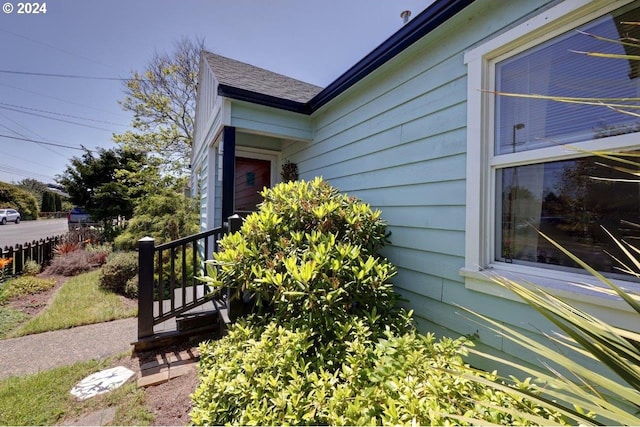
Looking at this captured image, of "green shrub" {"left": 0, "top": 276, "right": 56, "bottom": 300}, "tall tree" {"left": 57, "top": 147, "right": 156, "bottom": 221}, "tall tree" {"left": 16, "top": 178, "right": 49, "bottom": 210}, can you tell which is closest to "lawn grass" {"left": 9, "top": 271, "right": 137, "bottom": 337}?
"green shrub" {"left": 0, "top": 276, "right": 56, "bottom": 300}

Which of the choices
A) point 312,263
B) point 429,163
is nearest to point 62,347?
point 312,263

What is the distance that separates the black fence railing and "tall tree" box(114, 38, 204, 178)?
22.5 ft

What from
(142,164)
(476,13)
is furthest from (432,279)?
(142,164)

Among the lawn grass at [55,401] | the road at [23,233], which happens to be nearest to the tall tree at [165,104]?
→ the road at [23,233]

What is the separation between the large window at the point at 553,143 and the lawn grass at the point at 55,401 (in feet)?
9.81

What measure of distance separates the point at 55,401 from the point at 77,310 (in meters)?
2.69

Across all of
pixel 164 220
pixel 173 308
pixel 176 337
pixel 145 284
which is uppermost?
pixel 164 220

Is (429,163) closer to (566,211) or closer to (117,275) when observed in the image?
(566,211)

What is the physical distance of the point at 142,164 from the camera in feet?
42.6

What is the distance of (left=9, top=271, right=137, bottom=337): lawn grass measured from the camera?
3852 millimetres

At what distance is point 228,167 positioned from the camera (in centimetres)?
380

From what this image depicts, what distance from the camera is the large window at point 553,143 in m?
1.48

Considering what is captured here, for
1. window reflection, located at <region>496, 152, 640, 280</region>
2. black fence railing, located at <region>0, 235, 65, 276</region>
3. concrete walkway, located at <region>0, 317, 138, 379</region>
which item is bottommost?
concrete walkway, located at <region>0, 317, 138, 379</region>

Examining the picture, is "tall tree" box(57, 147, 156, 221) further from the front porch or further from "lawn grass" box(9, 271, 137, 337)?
the front porch
